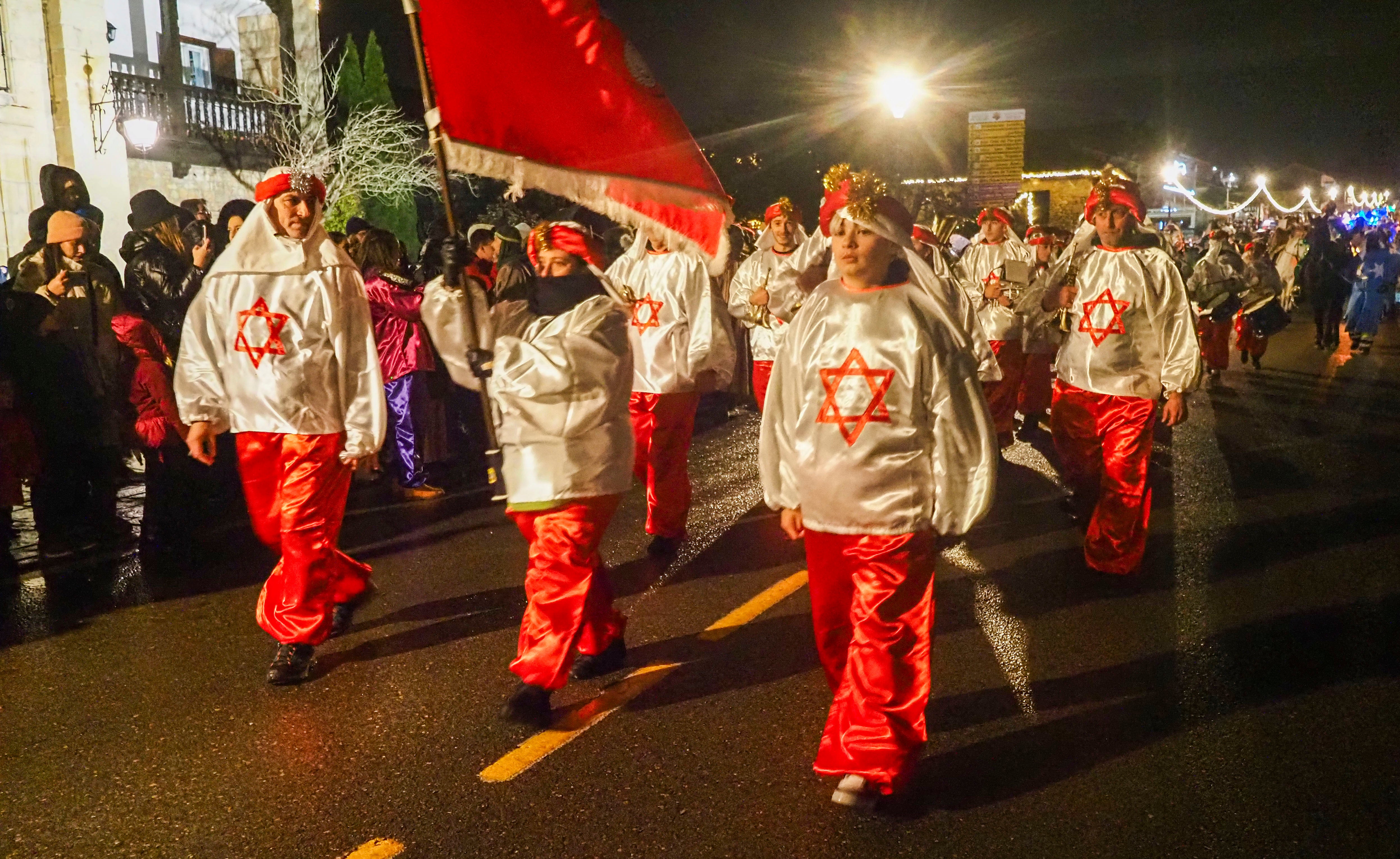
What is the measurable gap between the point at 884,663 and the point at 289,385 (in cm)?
262

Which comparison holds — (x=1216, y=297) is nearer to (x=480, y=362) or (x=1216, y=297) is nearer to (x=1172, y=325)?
(x=1172, y=325)

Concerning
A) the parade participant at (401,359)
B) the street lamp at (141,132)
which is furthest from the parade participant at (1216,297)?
the street lamp at (141,132)

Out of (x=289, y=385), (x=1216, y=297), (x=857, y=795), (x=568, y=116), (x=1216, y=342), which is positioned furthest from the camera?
(x=1216, y=342)

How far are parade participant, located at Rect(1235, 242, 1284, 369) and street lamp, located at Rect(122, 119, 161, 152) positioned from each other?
16284 millimetres

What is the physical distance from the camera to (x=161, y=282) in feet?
25.4

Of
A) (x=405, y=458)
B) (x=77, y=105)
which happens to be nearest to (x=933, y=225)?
(x=405, y=458)

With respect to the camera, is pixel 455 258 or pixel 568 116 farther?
pixel 568 116

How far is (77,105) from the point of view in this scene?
1917 centimetres

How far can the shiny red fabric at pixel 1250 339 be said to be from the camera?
621 inches

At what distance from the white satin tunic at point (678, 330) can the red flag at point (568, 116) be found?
1.88 metres

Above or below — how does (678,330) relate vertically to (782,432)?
above

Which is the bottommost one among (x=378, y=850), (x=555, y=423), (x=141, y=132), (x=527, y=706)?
(x=378, y=850)

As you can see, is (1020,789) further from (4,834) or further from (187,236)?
(187,236)

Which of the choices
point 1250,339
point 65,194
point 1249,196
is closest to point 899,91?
point 1250,339
